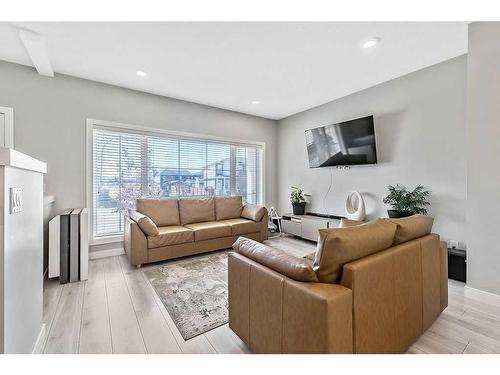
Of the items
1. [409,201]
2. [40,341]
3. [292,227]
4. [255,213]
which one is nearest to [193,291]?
[40,341]

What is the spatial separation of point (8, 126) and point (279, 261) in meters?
3.63

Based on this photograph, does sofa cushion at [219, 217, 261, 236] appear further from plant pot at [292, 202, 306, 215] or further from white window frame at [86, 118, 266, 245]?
white window frame at [86, 118, 266, 245]

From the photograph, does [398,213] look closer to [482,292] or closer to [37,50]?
→ [482,292]

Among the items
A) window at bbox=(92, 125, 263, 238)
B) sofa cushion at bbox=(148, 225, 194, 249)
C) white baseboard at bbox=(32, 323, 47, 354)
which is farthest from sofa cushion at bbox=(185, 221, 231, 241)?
white baseboard at bbox=(32, 323, 47, 354)

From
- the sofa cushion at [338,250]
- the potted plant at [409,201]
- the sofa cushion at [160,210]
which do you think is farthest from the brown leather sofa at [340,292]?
the sofa cushion at [160,210]

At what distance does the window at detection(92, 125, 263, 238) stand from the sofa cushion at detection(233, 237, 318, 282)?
9.09 feet

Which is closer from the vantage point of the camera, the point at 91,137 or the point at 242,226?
the point at 91,137

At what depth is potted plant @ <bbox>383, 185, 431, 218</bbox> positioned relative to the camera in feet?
9.48

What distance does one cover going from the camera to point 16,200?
1040mm

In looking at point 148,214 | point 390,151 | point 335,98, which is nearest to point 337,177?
point 390,151

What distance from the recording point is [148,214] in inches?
134

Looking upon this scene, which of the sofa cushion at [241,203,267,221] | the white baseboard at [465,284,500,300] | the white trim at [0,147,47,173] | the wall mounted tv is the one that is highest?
the wall mounted tv

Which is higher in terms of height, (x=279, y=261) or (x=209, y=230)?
(x=279, y=261)

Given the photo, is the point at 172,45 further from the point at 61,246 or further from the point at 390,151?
the point at 390,151
